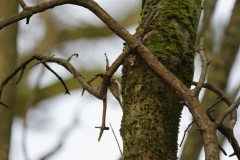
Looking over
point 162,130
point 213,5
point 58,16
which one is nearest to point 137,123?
point 162,130

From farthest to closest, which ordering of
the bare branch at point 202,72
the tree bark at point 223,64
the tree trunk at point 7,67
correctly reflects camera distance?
the tree bark at point 223,64 < the tree trunk at point 7,67 < the bare branch at point 202,72

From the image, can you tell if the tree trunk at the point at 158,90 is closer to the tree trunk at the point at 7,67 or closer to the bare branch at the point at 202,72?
the bare branch at the point at 202,72

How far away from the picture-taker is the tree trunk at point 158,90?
113cm

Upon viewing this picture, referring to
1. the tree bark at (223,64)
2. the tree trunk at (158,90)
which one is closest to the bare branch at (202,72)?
the tree trunk at (158,90)

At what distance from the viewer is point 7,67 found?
7.26 feet

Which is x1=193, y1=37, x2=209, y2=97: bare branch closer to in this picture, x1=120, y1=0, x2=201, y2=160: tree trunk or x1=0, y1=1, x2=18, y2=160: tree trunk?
x1=120, y1=0, x2=201, y2=160: tree trunk

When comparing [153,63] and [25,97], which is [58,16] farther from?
[153,63]

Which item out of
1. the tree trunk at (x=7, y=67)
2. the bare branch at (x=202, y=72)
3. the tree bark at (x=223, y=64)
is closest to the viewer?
the bare branch at (x=202, y=72)

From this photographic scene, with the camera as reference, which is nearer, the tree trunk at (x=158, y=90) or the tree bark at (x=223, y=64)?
the tree trunk at (x=158, y=90)

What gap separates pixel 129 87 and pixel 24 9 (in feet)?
1.11

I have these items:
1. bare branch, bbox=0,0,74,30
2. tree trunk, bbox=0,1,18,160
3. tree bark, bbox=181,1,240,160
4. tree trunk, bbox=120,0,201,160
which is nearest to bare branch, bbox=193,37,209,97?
tree trunk, bbox=120,0,201,160

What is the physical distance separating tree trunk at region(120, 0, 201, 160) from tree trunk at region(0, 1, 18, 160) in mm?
1025

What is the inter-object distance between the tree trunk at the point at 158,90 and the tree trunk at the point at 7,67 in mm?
1025

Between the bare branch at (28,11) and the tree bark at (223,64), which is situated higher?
the tree bark at (223,64)
